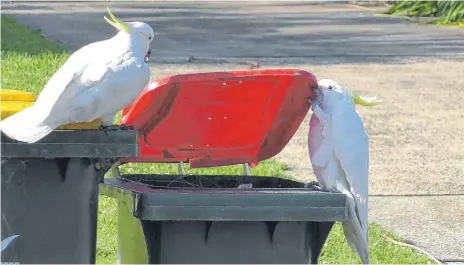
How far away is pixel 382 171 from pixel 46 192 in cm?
372

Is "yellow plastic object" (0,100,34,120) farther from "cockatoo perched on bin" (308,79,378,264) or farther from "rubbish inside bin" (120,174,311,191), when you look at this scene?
"cockatoo perched on bin" (308,79,378,264)

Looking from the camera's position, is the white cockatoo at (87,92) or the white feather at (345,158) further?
the white feather at (345,158)

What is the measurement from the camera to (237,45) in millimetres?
13625

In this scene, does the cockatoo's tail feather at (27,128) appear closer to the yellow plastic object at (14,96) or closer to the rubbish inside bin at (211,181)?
the yellow plastic object at (14,96)

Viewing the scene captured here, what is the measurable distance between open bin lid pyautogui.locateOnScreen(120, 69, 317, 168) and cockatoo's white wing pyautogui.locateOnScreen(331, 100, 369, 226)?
0.55ft

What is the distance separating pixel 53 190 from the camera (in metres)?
3.45

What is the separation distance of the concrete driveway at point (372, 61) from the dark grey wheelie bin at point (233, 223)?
1757 mm

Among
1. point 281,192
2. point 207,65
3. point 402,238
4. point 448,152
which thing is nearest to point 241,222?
point 281,192

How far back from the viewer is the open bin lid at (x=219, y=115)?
12.0 ft

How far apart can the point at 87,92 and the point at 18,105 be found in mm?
355

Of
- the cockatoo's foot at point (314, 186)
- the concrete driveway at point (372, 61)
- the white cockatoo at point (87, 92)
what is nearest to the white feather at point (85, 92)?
the white cockatoo at point (87, 92)

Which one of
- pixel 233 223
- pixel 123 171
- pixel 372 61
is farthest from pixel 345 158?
pixel 372 61

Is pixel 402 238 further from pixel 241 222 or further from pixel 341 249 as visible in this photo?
pixel 241 222

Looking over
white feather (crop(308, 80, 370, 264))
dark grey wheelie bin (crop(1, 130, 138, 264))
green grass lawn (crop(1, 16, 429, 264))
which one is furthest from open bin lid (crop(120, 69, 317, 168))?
green grass lawn (crop(1, 16, 429, 264))
